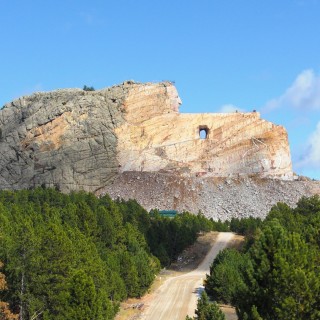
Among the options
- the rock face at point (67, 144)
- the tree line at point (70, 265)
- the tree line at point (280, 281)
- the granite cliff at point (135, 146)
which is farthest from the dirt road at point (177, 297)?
the rock face at point (67, 144)

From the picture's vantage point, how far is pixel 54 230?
3391 cm

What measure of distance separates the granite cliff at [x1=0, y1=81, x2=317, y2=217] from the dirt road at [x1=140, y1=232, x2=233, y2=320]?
36.3 meters

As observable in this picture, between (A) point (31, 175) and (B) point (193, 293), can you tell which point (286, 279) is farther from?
(A) point (31, 175)

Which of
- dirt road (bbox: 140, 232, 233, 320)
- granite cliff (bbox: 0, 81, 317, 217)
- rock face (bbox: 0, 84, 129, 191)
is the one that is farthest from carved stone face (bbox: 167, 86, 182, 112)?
dirt road (bbox: 140, 232, 233, 320)

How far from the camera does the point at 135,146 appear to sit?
104688 mm

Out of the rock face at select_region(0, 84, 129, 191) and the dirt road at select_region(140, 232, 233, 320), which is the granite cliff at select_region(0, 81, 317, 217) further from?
the dirt road at select_region(140, 232, 233, 320)

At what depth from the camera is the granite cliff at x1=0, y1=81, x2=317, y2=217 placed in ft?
333

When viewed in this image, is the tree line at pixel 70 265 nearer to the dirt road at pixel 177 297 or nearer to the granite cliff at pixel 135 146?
the dirt road at pixel 177 297

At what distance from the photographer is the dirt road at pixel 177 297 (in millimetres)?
44044

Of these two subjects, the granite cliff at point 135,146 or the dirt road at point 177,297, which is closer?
the dirt road at point 177,297

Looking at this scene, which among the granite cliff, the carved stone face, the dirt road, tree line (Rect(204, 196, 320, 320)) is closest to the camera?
tree line (Rect(204, 196, 320, 320))

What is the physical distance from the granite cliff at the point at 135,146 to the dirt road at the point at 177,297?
36.3m

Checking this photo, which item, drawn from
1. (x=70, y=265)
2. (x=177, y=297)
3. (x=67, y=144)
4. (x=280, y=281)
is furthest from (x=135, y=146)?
(x=280, y=281)

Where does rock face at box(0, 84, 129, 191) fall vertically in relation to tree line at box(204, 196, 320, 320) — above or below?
above
